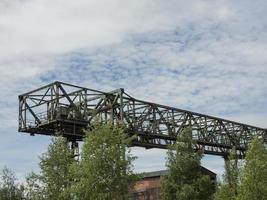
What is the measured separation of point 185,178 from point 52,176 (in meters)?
11.5

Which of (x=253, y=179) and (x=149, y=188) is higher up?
(x=253, y=179)

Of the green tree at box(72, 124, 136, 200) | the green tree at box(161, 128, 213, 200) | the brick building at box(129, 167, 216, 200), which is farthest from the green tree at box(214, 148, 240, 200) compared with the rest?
the brick building at box(129, 167, 216, 200)

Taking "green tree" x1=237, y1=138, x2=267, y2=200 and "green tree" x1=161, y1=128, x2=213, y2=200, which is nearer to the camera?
"green tree" x1=237, y1=138, x2=267, y2=200

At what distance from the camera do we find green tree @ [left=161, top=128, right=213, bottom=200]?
139ft

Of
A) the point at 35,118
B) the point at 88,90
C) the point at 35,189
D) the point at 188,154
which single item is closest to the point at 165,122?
the point at 88,90

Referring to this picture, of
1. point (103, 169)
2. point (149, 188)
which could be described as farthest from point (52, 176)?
point (149, 188)

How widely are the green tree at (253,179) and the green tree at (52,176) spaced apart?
12601mm

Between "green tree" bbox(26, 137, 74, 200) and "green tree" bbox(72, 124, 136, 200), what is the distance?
2481mm

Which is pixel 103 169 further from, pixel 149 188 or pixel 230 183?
pixel 149 188

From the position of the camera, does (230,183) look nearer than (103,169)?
No

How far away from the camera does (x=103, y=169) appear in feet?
110

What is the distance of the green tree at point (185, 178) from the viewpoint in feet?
139

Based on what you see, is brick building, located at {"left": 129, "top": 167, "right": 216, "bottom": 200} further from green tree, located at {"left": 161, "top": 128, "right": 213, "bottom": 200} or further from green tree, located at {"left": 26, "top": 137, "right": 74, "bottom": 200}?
green tree, located at {"left": 26, "top": 137, "right": 74, "bottom": 200}

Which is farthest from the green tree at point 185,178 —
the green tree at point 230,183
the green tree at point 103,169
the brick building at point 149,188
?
the brick building at point 149,188
